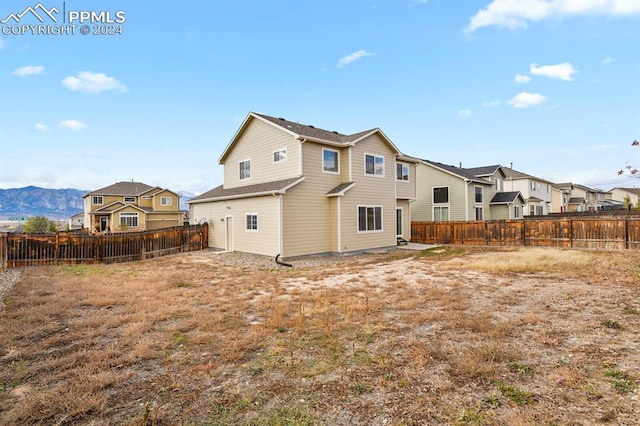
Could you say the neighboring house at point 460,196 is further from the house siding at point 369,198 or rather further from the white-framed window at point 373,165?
the white-framed window at point 373,165

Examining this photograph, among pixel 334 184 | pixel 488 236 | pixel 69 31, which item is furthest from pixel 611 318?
pixel 69 31

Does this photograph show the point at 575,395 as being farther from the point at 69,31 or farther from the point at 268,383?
the point at 69,31

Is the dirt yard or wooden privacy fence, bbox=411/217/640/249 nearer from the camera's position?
the dirt yard

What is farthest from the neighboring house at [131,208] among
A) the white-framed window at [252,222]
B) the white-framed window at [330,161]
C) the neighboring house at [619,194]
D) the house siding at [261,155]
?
the neighboring house at [619,194]

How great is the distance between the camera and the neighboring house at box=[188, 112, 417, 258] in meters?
14.7

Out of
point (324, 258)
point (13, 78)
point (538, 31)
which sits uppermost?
point (538, 31)

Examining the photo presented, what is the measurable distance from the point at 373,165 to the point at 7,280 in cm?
1622

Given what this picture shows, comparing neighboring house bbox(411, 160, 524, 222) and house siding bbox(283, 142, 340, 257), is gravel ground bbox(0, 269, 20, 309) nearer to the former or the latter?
house siding bbox(283, 142, 340, 257)

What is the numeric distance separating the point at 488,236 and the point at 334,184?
11.8 metres

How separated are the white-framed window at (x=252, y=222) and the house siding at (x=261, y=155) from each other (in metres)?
2.18

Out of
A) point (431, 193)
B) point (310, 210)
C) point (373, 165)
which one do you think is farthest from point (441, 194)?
point (310, 210)

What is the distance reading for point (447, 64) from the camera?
1848cm

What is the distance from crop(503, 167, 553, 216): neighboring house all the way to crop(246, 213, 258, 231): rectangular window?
34981 mm

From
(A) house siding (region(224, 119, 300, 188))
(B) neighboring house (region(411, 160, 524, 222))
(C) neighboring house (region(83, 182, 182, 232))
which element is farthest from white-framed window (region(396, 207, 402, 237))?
(C) neighboring house (region(83, 182, 182, 232))
